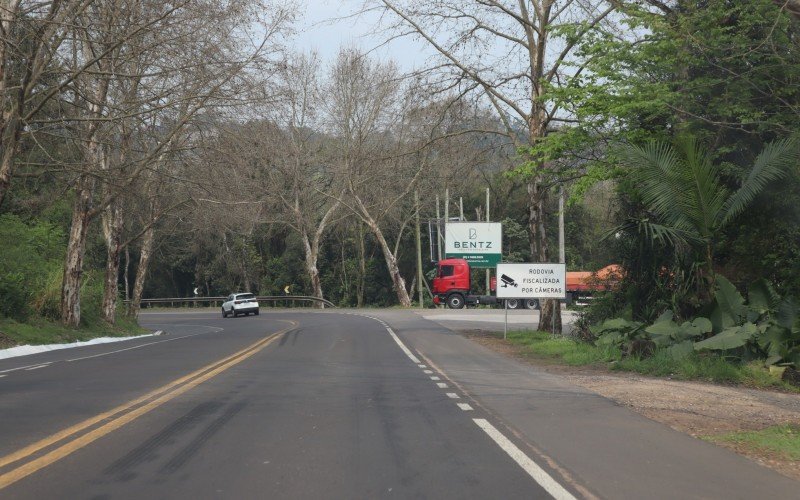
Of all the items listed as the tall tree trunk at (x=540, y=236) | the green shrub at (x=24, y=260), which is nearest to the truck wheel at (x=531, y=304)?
the tall tree trunk at (x=540, y=236)

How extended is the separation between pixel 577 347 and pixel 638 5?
328 inches

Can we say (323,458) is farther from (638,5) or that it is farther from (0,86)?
(0,86)

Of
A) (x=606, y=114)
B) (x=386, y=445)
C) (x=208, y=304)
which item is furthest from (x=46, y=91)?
(x=208, y=304)

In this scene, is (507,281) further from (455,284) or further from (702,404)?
(455,284)

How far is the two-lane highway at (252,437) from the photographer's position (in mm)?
6660

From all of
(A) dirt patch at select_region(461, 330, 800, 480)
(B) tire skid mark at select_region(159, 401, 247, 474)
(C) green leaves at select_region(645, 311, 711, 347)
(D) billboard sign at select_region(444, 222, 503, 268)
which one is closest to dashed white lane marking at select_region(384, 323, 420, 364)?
(A) dirt patch at select_region(461, 330, 800, 480)

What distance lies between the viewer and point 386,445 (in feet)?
27.3

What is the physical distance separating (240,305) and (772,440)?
159 feet

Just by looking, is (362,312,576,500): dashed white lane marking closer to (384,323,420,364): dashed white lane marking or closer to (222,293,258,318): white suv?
(384,323,420,364): dashed white lane marking

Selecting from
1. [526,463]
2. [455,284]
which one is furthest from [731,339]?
[455,284]

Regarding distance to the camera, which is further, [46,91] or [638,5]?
[46,91]

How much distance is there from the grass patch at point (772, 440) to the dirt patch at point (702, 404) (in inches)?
5.4

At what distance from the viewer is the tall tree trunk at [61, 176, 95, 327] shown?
1152 inches

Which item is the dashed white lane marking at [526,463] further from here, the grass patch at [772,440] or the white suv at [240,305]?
the white suv at [240,305]
